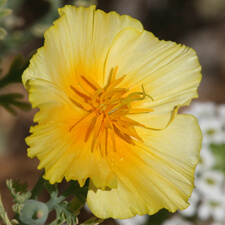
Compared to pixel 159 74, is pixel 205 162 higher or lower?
lower

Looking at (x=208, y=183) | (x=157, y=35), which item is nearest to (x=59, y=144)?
(x=208, y=183)

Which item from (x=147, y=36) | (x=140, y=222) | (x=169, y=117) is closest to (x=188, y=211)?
(x=140, y=222)

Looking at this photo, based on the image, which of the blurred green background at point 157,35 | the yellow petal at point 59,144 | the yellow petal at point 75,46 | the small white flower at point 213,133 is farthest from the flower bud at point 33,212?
the blurred green background at point 157,35

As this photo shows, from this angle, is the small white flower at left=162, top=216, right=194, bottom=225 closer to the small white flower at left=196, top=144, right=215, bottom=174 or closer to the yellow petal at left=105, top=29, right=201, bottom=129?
the small white flower at left=196, top=144, right=215, bottom=174

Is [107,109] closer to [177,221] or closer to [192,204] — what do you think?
[192,204]

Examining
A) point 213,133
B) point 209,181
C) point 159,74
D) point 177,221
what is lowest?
point 177,221

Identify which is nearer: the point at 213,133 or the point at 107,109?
the point at 107,109

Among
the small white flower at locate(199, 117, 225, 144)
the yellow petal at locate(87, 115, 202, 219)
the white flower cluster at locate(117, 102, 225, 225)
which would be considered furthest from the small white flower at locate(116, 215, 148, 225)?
the yellow petal at locate(87, 115, 202, 219)
